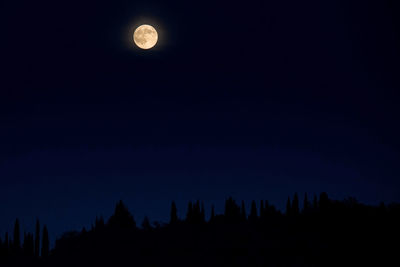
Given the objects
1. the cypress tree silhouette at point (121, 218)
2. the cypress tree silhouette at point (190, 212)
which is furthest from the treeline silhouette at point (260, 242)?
the cypress tree silhouette at point (190, 212)

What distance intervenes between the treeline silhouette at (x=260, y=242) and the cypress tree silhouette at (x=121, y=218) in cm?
1008

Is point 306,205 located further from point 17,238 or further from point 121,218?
point 17,238

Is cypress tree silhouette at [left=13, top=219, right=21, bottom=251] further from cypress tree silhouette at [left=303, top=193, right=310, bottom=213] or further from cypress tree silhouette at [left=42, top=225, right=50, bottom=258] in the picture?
cypress tree silhouette at [left=303, top=193, right=310, bottom=213]

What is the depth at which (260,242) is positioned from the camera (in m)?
74.6

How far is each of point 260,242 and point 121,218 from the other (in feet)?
121

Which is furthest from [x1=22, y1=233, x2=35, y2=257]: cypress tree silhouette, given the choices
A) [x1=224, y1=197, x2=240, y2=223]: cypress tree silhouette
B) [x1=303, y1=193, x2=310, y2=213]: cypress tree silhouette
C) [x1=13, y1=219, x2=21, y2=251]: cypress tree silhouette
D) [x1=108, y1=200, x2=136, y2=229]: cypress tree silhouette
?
[x1=303, y1=193, x2=310, y2=213]: cypress tree silhouette

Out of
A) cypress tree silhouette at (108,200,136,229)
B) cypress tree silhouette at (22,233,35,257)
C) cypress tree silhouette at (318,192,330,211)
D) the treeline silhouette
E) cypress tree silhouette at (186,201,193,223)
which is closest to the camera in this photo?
the treeline silhouette

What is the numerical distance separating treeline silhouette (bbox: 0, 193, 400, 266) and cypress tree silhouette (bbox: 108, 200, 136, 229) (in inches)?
397

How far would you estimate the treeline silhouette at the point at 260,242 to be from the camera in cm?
7175

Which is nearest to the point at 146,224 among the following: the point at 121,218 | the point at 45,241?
the point at 121,218

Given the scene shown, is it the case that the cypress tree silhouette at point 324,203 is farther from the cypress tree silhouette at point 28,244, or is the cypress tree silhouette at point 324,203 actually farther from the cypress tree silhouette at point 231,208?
the cypress tree silhouette at point 28,244

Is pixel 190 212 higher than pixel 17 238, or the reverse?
pixel 190 212

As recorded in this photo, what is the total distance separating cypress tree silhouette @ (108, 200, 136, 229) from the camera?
334ft

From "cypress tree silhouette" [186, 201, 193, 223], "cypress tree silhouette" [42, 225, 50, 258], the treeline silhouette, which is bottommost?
the treeline silhouette
